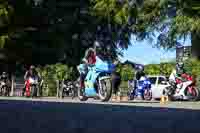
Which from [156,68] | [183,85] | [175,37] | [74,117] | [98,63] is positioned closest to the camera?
[74,117]

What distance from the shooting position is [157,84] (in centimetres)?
3053

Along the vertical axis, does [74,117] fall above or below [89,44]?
below

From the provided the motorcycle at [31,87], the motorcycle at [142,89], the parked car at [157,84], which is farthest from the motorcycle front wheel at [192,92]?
the motorcycle at [31,87]

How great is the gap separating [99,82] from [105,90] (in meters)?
0.41

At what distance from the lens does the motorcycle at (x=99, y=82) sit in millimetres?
20484

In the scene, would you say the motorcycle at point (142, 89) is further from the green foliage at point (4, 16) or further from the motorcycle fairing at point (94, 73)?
the green foliage at point (4, 16)

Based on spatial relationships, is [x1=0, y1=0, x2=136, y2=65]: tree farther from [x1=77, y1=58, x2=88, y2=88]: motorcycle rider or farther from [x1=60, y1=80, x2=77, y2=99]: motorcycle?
[x1=77, y1=58, x2=88, y2=88]: motorcycle rider

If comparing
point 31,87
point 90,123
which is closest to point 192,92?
point 31,87

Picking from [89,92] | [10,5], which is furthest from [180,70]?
[10,5]

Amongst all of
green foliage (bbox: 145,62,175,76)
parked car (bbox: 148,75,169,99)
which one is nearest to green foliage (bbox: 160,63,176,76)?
green foliage (bbox: 145,62,175,76)

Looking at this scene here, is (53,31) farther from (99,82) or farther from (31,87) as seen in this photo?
(99,82)

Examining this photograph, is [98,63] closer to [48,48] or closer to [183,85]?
[183,85]

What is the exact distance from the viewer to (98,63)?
2114cm

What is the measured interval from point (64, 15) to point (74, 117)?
4418 cm
